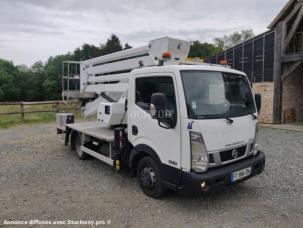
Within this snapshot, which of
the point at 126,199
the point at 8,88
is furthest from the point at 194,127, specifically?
the point at 8,88

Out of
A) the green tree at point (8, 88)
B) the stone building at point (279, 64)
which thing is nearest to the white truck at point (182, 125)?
the stone building at point (279, 64)

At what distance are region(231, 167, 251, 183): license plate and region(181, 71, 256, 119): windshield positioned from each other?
0.78 metres

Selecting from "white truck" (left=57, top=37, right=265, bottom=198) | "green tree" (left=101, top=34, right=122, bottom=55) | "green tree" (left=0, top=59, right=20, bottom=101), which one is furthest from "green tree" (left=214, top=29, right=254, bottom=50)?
"white truck" (left=57, top=37, right=265, bottom=198)

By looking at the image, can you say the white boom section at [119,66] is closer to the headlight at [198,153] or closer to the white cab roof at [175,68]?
the white cab roof at [175,68]

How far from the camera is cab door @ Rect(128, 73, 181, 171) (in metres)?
3.25

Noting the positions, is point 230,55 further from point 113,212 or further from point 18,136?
point 113,212

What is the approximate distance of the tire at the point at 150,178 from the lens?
11.7ft

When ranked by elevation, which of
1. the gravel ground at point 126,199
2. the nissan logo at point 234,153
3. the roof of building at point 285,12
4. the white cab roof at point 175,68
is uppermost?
A: the roof of building at point 285,12

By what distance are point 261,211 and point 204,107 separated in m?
1.68

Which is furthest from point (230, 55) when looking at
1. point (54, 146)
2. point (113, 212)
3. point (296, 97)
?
point (113, 212)

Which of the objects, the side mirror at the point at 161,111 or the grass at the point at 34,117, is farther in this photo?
the grass at the point at 34,117

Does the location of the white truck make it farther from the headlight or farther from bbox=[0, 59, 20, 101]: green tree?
bbox=[0, 59, 20, 101]: green tree

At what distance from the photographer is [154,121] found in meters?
3.54

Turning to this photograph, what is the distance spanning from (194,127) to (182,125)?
6.5 inches
